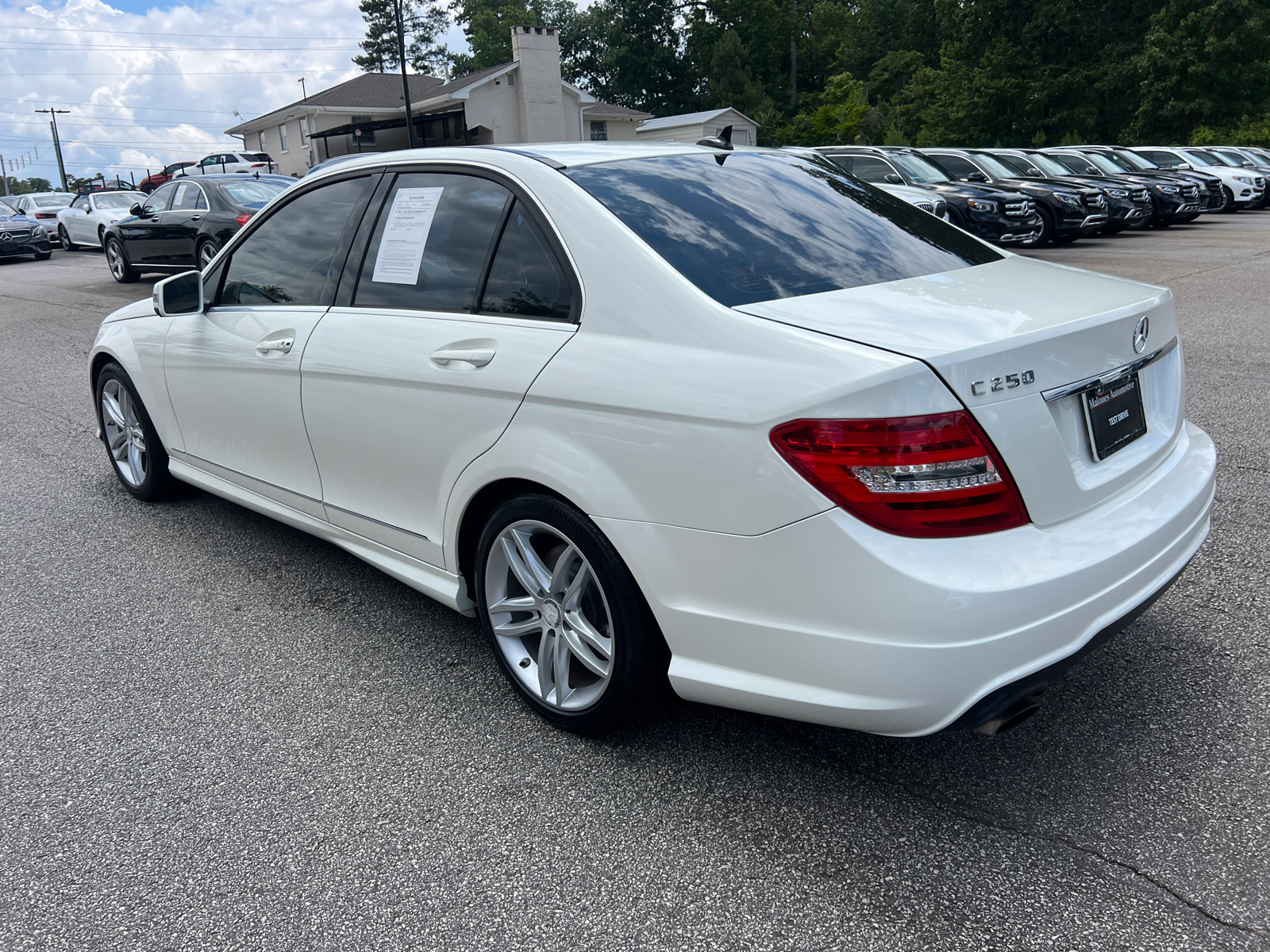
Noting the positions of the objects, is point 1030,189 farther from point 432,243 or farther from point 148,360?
point 432,243

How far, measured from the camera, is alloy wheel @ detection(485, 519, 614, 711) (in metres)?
2.77

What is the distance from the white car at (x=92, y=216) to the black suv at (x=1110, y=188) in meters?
18.6

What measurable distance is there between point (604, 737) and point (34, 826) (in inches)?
61.3

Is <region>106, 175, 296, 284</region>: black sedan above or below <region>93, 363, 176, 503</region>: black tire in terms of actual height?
above

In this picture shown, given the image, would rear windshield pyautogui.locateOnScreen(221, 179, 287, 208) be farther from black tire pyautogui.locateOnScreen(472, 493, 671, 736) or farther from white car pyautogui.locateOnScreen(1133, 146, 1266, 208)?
white car pyautogui.locateOnScreen(1133, 146, 1266, 208)

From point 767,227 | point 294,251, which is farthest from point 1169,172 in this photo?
point 294,251

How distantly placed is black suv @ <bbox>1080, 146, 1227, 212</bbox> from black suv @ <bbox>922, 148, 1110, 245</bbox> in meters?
5.43

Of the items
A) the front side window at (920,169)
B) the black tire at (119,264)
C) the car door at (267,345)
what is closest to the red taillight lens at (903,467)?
the car door at (267,345)

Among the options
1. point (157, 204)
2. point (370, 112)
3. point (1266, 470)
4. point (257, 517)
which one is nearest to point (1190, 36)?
point (370, 112)

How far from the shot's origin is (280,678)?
3.39 meters

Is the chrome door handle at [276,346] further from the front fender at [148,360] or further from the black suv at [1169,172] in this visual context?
the black suv at [1169,172]

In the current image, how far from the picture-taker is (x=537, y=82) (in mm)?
45094

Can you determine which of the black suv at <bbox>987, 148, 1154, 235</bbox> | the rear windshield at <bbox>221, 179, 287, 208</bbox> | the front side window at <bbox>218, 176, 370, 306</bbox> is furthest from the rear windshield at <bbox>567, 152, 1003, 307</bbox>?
the black suv at <bbox>987, 148, 1154, 235</bbox>

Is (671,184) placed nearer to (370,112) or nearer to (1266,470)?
(1266,470)
